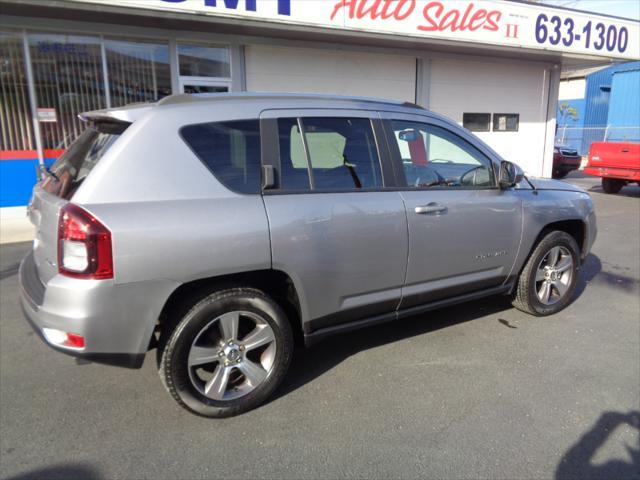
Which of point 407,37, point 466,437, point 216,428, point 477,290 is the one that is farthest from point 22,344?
point 407,37

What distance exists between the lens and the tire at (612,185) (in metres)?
13.1

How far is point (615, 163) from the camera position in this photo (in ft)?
40.0

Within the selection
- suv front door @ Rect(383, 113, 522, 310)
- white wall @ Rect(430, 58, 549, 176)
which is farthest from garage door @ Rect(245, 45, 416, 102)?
suv front door @ Rect(383, 113, 522, 310)

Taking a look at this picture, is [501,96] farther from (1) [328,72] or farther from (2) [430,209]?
(2) [430,209]

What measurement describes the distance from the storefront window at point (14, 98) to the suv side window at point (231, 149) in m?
7.86

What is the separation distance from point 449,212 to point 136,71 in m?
7.94

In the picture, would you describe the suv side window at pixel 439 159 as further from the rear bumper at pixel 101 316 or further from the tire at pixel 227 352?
the rear bumper at pixel 101 316

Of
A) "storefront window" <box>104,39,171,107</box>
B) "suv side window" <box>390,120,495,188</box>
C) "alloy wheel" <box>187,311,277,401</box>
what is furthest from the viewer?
"storefront window" <box>104,39,171,107</box>

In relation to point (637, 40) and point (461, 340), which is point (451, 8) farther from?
point (461, 340)

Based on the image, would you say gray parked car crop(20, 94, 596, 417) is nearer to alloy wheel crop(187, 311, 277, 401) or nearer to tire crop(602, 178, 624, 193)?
alloy wheel crop(187, 311, 277, 401)

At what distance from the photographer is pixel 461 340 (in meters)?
3.92

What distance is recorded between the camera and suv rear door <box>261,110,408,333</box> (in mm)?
2904

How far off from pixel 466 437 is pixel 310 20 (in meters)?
8.20

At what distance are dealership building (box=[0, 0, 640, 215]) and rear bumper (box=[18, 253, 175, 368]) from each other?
638cm
